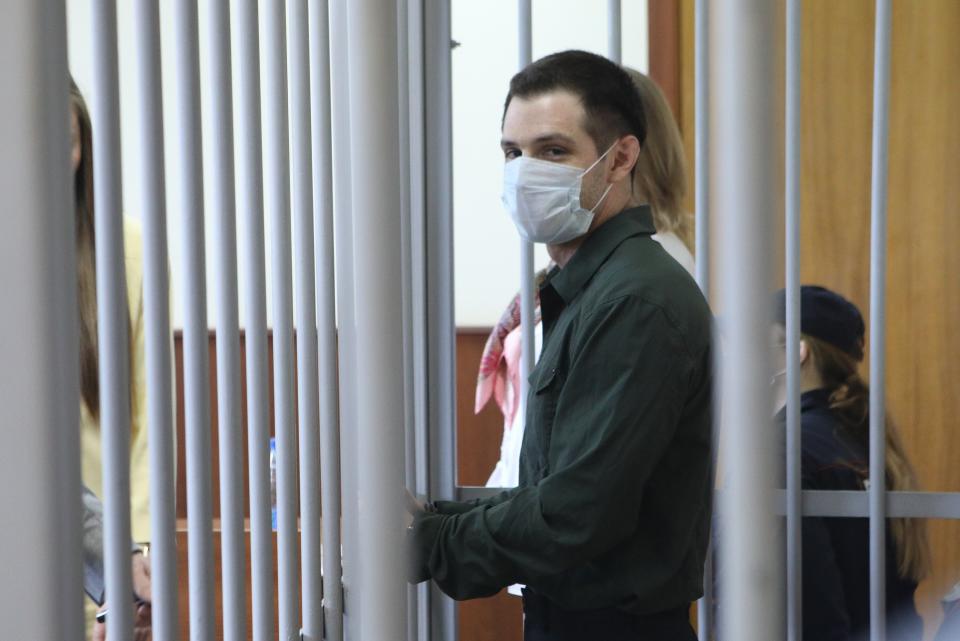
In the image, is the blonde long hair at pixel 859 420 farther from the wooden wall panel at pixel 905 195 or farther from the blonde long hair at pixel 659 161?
the wooden wall panel at pixel 905 195

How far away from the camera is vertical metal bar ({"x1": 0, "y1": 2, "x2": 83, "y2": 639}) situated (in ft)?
1.28

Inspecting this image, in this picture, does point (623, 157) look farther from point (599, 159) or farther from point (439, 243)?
point (439, 243)

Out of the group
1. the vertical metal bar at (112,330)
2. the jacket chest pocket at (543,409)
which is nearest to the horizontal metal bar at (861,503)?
the jacket chest pocket at (543,409)

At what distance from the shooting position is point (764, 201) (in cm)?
34

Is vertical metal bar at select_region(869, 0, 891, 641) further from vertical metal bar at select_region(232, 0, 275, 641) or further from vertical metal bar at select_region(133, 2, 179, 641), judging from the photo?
vertical metal bar at select_region(133, 2, 179, 641)

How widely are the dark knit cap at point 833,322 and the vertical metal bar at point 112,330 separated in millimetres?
1415

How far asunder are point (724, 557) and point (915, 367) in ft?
8.16

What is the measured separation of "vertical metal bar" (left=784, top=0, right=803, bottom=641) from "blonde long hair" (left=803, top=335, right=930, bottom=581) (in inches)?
7.0

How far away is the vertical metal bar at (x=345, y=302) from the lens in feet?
2.03

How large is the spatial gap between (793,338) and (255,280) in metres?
0.91

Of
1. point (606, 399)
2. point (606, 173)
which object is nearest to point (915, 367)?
point (606, 173)

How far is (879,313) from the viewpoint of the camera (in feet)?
4.89

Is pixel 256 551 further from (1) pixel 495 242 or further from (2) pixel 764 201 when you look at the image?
(1) pixel 495 242

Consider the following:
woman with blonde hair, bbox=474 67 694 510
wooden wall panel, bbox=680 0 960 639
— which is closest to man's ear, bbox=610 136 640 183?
woman with blonde hair, bbox=474 67 694 510
